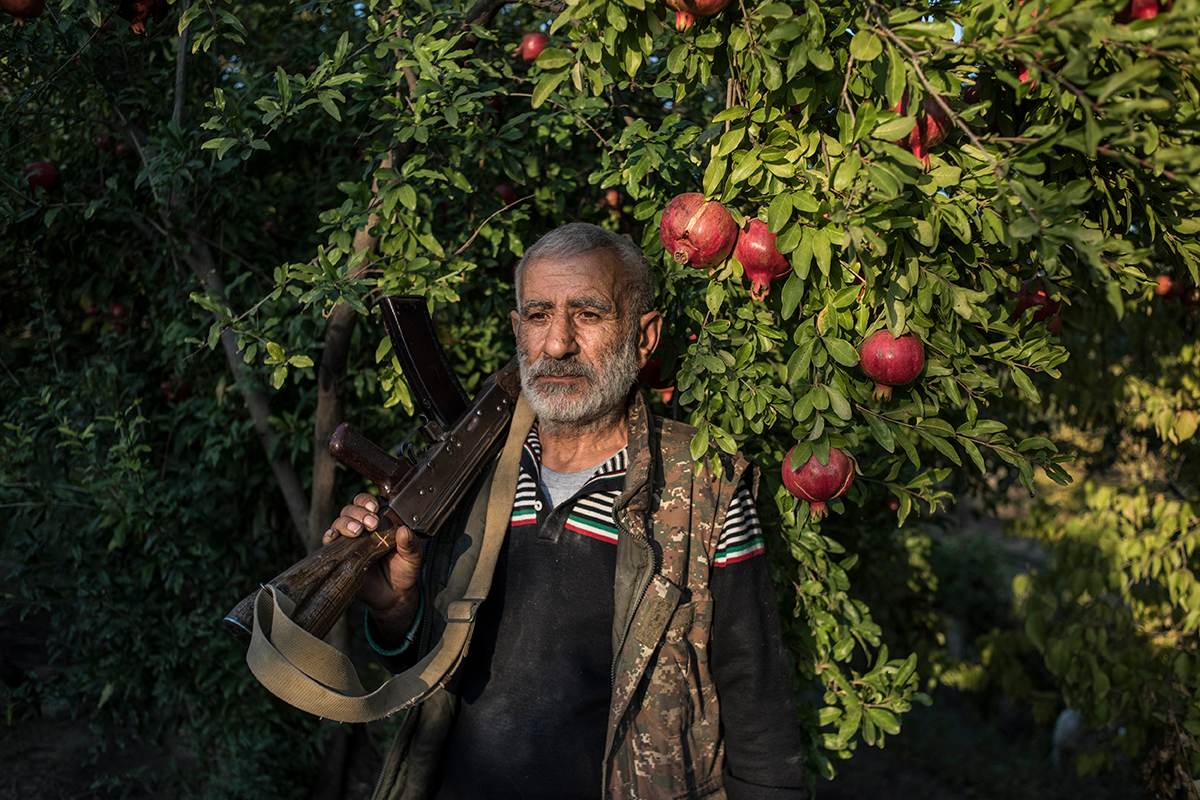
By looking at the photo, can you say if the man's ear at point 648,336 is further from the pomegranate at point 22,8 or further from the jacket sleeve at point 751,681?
the pomegranate at point 22,8

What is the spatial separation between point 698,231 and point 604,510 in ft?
2.33

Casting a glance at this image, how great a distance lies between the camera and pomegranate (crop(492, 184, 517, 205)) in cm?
254

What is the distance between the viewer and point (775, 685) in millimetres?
1756

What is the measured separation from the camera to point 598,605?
1.82m

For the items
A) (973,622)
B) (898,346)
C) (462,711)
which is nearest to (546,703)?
(462,711)

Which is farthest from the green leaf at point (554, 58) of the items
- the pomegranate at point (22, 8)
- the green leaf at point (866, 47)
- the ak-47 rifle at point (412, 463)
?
the pomegranate at point (22, 8)

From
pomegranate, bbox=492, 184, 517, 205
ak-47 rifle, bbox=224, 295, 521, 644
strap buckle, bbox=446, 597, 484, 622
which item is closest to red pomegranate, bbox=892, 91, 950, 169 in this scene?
ak-47 rifle, bbox=224, 295, 521, 644

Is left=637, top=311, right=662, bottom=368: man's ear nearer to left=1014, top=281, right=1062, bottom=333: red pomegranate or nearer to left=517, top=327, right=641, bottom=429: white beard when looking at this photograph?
left=517, top=327, right=641, bottom=429: white beard

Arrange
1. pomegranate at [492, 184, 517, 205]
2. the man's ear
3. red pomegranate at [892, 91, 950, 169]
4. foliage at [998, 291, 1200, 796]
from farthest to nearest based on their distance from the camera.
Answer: foliage at [998, 291, 1200, 796] < pomegranate at [492, 184, 517, 205] < the man's ear < red pomegranate at [892, 91, 950, 169]

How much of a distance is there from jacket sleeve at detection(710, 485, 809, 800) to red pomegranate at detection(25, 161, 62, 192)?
2629 millimetres

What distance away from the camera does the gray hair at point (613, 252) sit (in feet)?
6.41

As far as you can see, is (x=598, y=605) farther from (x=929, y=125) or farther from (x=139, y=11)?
(x=139, y=11)

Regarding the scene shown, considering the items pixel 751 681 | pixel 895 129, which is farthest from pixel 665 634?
pixel 895 129

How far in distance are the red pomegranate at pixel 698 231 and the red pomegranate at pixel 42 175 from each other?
2.36 metres
